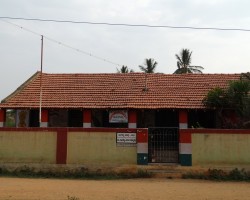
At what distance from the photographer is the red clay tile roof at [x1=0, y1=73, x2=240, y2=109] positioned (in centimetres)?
1911

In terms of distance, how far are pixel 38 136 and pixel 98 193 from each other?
556 centimetres

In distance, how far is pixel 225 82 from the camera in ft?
68.6

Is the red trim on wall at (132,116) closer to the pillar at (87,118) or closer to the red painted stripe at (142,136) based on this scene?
the pillar at (87,118)

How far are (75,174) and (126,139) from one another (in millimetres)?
2431

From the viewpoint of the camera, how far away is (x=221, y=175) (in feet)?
47.0

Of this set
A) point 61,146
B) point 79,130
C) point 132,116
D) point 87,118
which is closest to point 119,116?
point 132,116

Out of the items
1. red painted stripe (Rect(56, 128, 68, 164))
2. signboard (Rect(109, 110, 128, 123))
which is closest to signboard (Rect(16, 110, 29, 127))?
signboard (Rect(109, 110, 128, 123))

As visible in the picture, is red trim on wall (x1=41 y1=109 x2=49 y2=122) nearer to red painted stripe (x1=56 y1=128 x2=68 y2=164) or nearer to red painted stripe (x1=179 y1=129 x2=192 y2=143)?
red painted stripe (x1=56 y1=128 x2=68 y2=164)

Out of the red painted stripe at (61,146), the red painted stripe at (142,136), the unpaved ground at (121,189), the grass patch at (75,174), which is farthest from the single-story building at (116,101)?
the unpaved ground at (121,189)

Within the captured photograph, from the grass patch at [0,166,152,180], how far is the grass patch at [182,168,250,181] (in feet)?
5.51

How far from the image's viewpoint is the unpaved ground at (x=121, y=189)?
33.9 feet

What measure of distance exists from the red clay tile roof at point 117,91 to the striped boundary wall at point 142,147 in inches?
135

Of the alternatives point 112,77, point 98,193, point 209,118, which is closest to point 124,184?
point 98,193

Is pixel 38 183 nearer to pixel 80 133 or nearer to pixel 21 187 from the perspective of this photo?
pixel 21 187
